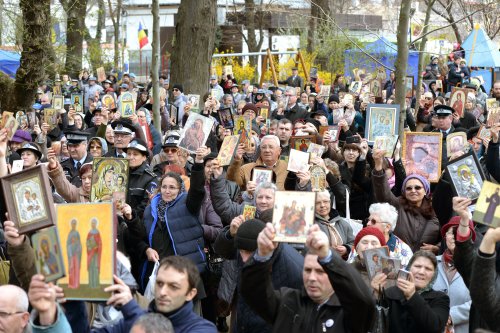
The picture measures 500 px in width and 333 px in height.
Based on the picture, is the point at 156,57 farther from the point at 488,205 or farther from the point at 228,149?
the point at 488,205

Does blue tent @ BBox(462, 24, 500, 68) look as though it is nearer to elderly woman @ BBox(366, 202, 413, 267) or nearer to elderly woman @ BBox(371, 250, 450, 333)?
elderly woman @ BBox(366, 202, 413, 267)

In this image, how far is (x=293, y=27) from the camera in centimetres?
4359

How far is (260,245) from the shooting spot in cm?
559

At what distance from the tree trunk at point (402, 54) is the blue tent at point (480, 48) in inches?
753

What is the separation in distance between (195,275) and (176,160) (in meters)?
5.44

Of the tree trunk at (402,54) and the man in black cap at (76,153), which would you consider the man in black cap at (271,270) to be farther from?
the tree trunk at (402,54)

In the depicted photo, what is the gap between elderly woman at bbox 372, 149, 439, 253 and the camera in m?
8.80

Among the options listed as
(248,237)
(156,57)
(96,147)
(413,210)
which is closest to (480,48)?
(156,57)

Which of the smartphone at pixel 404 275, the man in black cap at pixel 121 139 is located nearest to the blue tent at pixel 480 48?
the man in black cap at pixel 121 139

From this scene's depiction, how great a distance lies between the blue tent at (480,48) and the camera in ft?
105

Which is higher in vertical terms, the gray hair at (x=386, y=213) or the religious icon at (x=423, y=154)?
the religious icon at (x=423, y=154)

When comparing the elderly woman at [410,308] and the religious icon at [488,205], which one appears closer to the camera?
the religious icon at [488,205]

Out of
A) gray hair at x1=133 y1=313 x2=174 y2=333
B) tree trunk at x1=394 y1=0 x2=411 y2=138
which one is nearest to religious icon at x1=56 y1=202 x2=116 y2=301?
gray hair at x1=133 y1=313 x2=174 y2=333

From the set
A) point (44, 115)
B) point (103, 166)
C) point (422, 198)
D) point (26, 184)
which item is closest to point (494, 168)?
point (422, 198)
